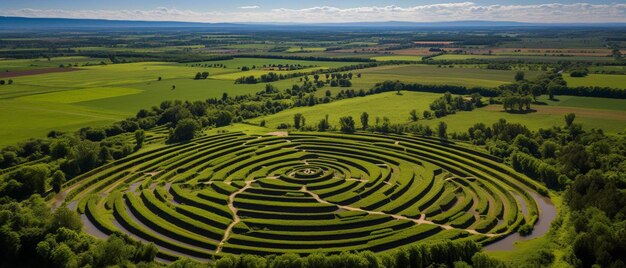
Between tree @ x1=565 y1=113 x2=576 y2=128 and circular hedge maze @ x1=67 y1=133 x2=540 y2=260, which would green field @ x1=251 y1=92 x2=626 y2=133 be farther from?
circular hedge maze @ x1=67 y1=133 x2=540 y2=260

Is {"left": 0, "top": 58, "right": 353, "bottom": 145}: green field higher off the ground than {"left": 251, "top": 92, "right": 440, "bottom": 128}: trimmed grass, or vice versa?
{"left": 0, "top": 58, "right": 353, "bottom": 145}: green field

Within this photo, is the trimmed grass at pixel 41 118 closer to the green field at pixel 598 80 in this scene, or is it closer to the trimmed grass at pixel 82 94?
the trimmed grass at pixel 82 94

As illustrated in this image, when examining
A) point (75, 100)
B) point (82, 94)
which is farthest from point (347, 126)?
point (82, 94)

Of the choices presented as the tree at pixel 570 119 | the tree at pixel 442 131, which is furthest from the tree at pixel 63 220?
the tree at pixel 570 119

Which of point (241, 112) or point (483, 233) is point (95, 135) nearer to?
point (241, 112)

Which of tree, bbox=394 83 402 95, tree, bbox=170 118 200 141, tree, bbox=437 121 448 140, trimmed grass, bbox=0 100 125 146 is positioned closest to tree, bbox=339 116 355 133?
tree, bbox=437 121 448 140
